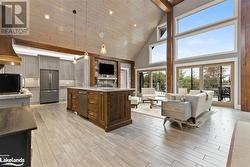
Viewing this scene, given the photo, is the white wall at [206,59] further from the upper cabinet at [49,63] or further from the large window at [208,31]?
the upper cabinet at [49,63]

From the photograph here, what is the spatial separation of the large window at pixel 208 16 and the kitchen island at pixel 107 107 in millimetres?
5687

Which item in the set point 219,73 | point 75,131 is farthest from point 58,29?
point 219,73

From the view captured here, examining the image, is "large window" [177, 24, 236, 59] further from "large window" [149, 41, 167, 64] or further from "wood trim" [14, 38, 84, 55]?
"wood trim" [14, 38, 84, 55]

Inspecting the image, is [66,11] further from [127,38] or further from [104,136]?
[104,136]

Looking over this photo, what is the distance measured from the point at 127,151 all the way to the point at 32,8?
18.2 feet

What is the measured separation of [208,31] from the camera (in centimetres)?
649

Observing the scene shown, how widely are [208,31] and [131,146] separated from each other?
264 inches

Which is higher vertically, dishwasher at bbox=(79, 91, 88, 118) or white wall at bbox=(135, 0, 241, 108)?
white wall at bbox=(135, 0, 241, 108)

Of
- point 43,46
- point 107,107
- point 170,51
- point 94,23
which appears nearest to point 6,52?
point 107,107

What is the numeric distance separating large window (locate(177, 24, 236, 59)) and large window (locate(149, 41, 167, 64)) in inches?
41.7

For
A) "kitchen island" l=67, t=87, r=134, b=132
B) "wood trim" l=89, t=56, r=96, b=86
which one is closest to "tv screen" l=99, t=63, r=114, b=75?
"wood trim" l=89, t=56, r=96, b=86

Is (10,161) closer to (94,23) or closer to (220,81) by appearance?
(94,23)

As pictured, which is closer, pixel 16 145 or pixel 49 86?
pixel 16 145

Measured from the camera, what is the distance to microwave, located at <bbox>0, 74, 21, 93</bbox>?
10.1 feet
